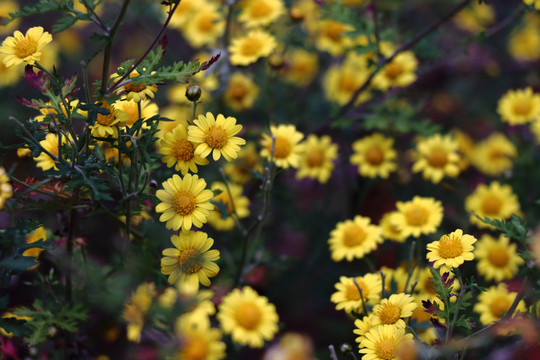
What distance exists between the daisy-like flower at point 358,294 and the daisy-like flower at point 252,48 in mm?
1109

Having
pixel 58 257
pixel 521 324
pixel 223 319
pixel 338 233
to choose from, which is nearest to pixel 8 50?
pixel 58 257

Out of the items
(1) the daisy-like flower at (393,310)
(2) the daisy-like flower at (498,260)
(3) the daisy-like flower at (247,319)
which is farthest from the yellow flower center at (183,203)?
(2) the daisy-like flower at (498,260)

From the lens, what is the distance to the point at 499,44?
3.78 metres

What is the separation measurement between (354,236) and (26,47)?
50.9 inches

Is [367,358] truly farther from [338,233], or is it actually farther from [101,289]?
[101,289]

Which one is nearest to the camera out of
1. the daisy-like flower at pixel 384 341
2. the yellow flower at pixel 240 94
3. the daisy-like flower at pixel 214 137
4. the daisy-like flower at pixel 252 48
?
the daisy-like flower at pixel 384 341

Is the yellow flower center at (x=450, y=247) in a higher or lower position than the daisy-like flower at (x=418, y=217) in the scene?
lower

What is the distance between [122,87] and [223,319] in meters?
0.73

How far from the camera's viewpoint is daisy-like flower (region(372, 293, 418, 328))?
1.36m

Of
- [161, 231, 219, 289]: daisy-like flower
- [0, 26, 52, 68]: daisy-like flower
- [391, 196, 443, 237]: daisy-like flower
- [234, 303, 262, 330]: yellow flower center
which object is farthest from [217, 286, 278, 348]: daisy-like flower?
[0, 26, 52, 68]: daisy-like flower

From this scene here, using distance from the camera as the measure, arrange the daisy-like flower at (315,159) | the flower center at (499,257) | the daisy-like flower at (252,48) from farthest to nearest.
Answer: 1. the daisy-like flower at (315,159)
2. the daisy-like flower at (252,48)
3. the flower center at (499,257)

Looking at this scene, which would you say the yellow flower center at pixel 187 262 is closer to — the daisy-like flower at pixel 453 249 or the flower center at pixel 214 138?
the flower center at pixel 214 138

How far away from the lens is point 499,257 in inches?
77.2

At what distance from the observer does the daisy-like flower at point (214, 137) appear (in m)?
1.42
